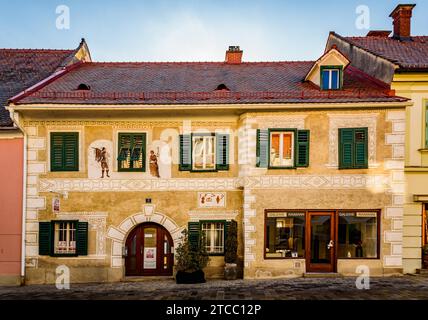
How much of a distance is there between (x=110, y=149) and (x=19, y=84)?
240 inches

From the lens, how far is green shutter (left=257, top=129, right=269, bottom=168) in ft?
49.5

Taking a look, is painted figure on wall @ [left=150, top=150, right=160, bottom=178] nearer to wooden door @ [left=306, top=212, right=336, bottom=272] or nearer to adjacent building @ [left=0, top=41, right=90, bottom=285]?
adjacent building @ [left=0, top=41, right=90, bottom=285]

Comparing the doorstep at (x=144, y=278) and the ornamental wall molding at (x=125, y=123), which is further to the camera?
the ornamental wall molding at (x=125, y=123)

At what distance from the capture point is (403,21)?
19.8 m

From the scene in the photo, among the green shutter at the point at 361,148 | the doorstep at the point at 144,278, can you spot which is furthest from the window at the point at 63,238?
the green shutter at the point at 361,148

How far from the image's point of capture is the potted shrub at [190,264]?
14.7 meters

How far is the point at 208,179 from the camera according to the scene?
15.7 metres

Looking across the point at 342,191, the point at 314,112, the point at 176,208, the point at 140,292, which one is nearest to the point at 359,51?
the point at 314,112

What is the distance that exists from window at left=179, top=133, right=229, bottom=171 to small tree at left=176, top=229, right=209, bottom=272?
113 inches

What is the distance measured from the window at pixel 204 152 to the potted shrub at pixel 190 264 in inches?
117

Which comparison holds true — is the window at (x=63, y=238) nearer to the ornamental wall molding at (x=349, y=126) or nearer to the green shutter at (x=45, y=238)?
the green shutter at (x=45, y=238)

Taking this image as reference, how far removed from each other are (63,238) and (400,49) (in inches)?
623

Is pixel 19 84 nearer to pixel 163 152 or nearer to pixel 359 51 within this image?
pixel 163 152

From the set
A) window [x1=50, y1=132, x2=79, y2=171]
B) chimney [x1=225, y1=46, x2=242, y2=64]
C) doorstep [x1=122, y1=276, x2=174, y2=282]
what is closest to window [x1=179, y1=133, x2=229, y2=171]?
window [x1=50, y1=132, x2=79, y2=171]
